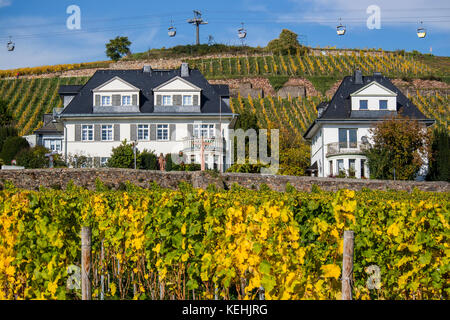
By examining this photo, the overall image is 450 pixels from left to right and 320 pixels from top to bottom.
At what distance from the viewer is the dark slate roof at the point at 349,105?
146 ft

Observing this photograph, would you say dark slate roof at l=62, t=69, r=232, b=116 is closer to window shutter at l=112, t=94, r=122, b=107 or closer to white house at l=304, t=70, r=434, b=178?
window shutter at l=112, t=94, r=122, b=107

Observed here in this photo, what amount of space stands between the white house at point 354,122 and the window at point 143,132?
45.4 feet

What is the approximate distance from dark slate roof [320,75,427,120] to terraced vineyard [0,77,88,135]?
35292 mm

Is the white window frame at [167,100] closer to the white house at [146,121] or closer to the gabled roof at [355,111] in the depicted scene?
the white house at [146,121]

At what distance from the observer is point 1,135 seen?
171 feet

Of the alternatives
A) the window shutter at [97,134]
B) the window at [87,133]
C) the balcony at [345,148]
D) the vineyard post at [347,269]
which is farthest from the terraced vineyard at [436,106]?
the vineyard post at [347,269]

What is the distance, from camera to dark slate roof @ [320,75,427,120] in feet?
146

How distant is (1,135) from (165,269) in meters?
48.7

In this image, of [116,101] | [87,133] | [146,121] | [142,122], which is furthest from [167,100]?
[87,133]

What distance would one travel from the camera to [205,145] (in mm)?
41406

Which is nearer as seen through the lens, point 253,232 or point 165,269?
point 253,232

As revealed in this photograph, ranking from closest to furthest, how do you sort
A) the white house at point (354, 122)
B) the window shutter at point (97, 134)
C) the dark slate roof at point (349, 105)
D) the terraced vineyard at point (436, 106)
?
the white house at point (354, 122) → the window shutter at point (97, 134) → the dark slate roof at point (349, 105) → the terraced vineyard at point (436, 106)
